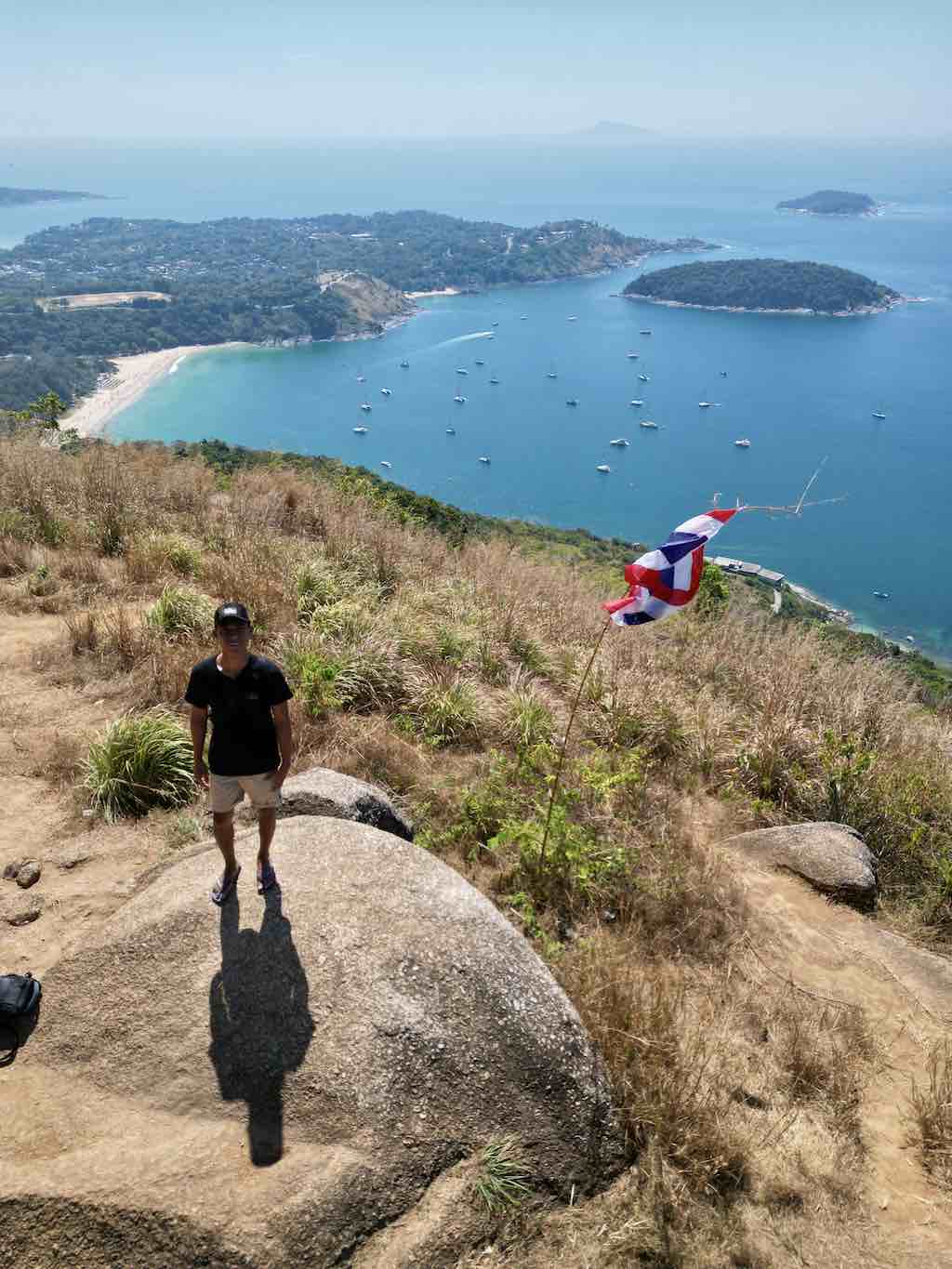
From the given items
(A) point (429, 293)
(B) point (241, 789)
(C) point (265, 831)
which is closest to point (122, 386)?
(A) point (429, 293)

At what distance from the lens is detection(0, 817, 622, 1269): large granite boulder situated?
8.37 feet

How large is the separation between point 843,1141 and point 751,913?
1.64m

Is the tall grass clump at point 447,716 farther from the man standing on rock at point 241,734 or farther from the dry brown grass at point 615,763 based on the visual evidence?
the man standing on rock at point 241,734

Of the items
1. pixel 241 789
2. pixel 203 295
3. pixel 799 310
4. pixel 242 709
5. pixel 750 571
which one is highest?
pixel 799 310

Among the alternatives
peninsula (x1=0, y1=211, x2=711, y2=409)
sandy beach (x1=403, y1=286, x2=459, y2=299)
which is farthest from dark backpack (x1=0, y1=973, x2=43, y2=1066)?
sandy beach (x1=403, y1=286, x2=459, y2=299)

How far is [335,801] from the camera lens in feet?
14.9

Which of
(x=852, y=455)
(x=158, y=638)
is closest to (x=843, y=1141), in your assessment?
(x=158, y=638)

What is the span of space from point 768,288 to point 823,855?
17646 cm

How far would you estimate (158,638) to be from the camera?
6.90 metres

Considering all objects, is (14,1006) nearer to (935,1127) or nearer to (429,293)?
(935,1127)

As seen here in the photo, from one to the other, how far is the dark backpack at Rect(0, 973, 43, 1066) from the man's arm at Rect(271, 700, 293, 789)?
1.37 m

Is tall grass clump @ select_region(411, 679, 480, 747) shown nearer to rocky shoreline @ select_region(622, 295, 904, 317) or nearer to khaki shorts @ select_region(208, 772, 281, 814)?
khaki shorts @ select_region(208, 772, 281, 814)

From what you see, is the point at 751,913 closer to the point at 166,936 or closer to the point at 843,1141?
the point at 843,1141

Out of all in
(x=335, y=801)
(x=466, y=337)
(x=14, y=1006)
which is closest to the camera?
(x=14, y=1006)
